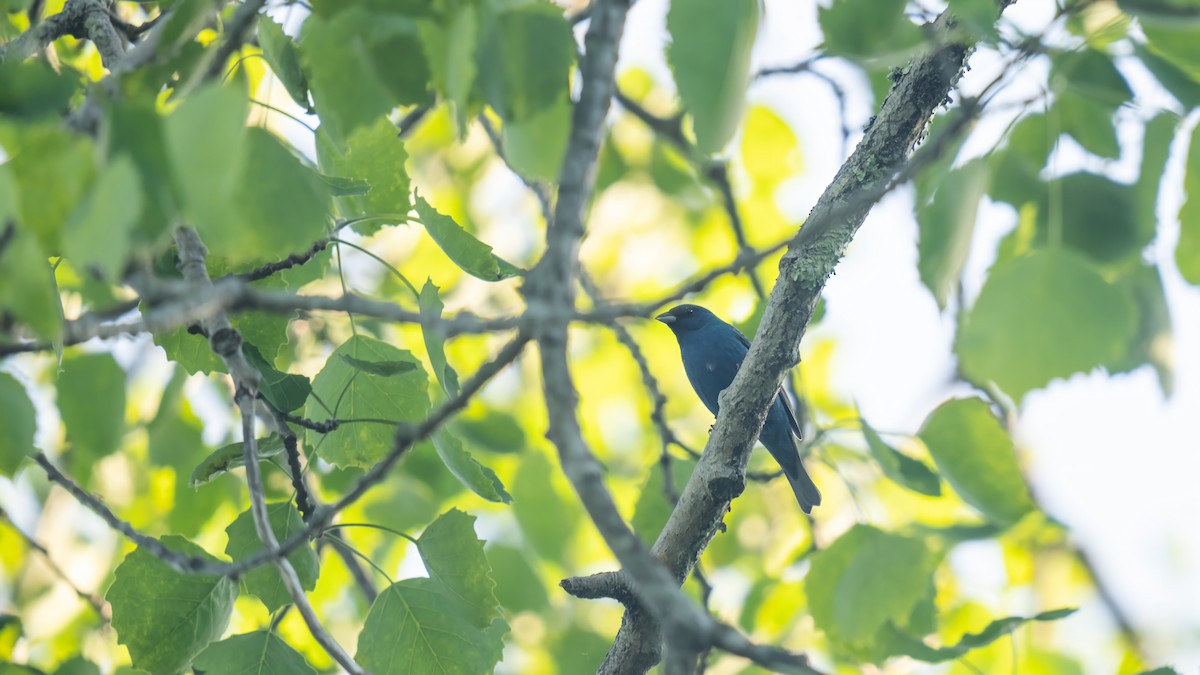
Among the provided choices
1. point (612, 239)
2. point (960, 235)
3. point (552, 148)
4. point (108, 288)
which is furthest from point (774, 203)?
point (552, 148)

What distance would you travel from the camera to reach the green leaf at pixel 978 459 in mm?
3768

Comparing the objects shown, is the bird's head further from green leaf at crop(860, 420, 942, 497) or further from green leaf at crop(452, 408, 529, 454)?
green leaf at crop(860, 420, 942, 497)

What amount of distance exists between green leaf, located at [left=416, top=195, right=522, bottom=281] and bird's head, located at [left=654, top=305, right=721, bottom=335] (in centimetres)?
566

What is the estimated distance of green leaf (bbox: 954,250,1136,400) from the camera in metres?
2.50

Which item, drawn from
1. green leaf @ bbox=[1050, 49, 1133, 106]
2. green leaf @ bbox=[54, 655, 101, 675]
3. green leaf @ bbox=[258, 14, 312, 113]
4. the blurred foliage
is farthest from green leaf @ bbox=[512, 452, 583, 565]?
green leaf @ bbox=[1050, 49, 1133, 106]

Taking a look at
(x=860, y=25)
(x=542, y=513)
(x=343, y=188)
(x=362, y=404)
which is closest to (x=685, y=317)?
(x=542, y=513)

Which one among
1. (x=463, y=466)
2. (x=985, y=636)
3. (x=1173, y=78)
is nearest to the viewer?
(x=1173, y=78)

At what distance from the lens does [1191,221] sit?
2629 millimetres

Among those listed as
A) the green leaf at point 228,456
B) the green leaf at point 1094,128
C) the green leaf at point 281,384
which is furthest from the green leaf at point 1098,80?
the green leaf at point 228,456

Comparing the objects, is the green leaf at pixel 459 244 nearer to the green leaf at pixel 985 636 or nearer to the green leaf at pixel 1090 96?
the green leaf at pixel 1090 96

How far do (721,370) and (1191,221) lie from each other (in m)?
5.42

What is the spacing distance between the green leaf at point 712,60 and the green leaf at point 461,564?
168 centimetres

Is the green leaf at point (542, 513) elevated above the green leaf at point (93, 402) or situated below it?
above

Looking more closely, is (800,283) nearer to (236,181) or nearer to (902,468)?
(902,468)
